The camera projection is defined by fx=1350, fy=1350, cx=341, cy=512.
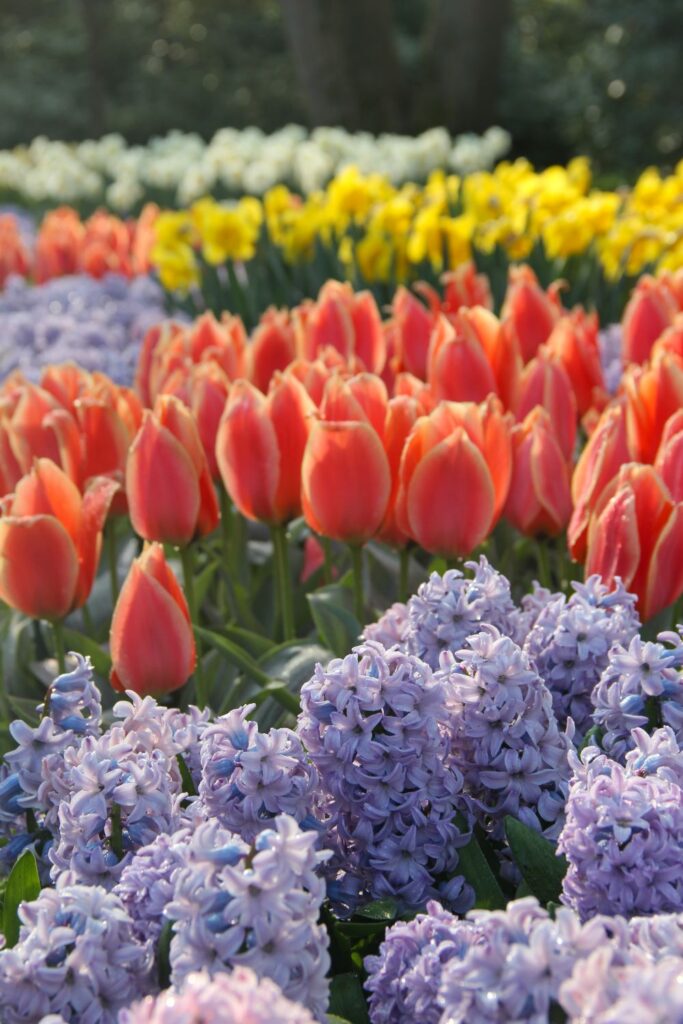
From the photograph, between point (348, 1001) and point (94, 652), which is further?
point (94, 652)

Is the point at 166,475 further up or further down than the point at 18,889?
further up

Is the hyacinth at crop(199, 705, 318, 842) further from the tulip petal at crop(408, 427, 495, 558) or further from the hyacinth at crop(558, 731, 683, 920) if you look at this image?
the tulip petal at crop(408, 427, 495, 558)

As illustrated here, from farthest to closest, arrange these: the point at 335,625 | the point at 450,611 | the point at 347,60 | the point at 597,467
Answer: the point at 347,60
the point at 335,625
the point at 597,467
the point at 450,611

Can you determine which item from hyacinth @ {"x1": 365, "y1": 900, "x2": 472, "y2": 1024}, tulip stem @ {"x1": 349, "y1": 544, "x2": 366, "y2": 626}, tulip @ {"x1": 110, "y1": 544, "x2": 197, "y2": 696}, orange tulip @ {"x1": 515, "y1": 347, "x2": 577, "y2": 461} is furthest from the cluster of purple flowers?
hyacinth @ {"x1": 365, "y1": 900, "x2": 472, "y2": 1024}

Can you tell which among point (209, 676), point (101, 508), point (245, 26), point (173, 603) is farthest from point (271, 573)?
point (245, 26)

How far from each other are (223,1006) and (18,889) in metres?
0.47

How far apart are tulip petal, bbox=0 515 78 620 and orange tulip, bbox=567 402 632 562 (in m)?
0.66

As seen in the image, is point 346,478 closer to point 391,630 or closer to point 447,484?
point 447,484

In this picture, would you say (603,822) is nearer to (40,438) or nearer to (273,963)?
(273,963)

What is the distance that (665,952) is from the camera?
90 centimetres

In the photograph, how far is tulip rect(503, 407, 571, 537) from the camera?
77.2 inches

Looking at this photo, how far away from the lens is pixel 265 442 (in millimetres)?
1957

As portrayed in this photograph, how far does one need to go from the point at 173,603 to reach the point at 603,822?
66 cm

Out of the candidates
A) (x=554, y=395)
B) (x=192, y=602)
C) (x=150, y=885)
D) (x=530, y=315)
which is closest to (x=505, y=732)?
(x=150, y=885)
